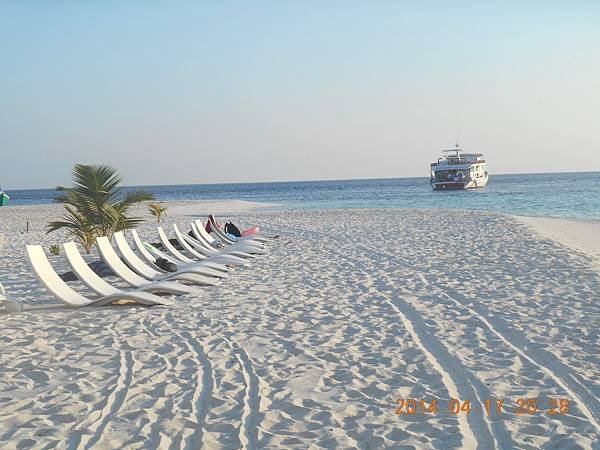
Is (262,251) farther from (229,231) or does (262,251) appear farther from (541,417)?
(541,417)

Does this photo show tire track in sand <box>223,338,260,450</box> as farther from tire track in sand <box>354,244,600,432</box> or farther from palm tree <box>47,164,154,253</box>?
Answer: palm tree <box>47,164,154,253</box>

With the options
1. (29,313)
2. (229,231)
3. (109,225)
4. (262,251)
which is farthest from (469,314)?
(229,231)

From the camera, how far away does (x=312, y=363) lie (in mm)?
4570

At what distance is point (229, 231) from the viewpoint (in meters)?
14.9

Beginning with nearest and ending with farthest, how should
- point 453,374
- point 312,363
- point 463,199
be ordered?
1. point 453,374
2. point 312,363
3. point 463,199

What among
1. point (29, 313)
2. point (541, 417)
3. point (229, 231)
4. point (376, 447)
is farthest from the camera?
point (229, 231)

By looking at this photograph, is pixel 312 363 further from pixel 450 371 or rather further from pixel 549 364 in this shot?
pixel 549 364

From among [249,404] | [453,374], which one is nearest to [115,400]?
[249,404]

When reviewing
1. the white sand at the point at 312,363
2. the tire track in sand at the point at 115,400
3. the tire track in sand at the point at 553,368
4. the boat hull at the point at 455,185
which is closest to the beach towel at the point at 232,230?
the white sand at the point at 312,363

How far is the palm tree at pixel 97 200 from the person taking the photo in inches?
428

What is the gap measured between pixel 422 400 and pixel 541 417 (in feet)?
2.21
